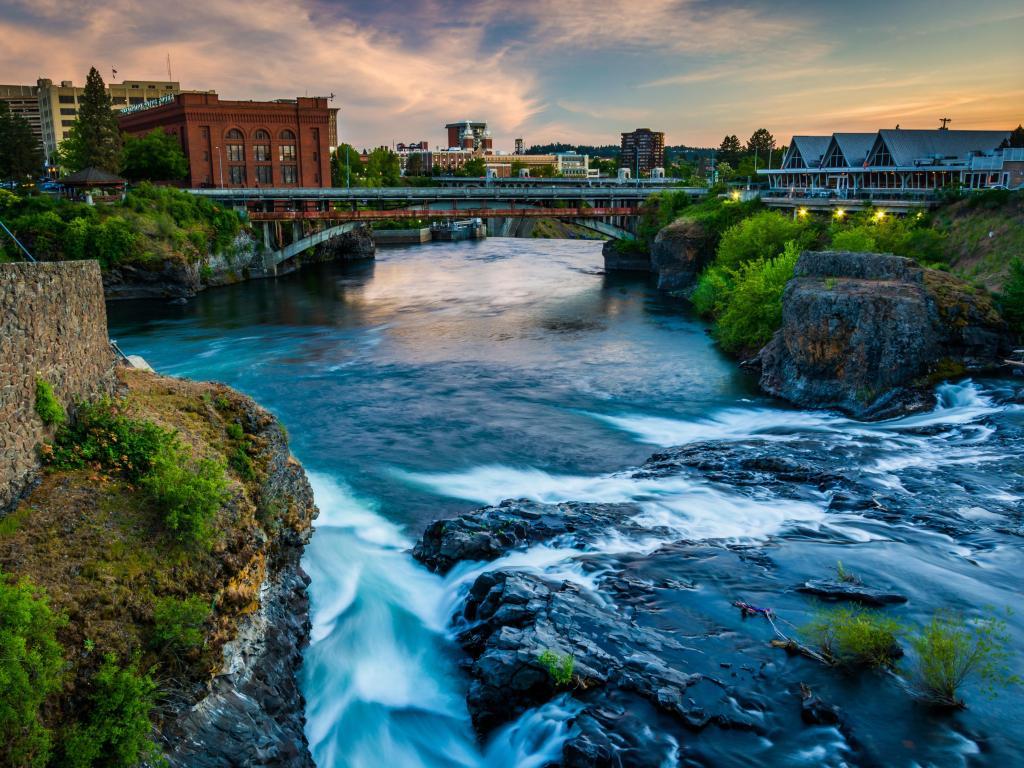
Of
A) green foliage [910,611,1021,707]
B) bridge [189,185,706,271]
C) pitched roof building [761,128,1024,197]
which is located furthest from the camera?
bridge [189,185,706,271]

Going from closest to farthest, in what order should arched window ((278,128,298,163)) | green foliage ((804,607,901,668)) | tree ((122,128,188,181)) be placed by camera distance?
green foliage ((804,607,901,668)), tree ((122,128,188,181)), arched window ((278,128,298,163))

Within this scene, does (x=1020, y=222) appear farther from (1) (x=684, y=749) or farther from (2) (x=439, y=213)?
(2) (x=439, y=213)

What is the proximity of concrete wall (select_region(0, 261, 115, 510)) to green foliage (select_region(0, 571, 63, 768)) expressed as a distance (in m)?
2.48

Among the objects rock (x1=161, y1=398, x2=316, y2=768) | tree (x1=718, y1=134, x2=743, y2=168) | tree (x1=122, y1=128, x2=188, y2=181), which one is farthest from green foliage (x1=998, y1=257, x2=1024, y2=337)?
tree (x1=718, y1=134, x2=743, y2=168)

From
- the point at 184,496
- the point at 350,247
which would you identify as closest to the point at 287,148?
the point at 350,247

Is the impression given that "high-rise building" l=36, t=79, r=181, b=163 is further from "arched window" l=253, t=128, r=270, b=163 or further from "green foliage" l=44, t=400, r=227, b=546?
"green foliage" l=44, t=400, r=227, b=546

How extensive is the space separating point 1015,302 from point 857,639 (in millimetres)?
24007

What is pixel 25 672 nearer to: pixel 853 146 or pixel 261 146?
pixel 853 146

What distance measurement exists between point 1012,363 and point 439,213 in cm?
4853

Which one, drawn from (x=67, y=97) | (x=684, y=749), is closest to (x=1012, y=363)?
(x=684, y=749)

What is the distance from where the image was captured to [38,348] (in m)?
11.9

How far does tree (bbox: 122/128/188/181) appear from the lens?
85250 millimetres

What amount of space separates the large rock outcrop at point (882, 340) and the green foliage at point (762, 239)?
1606 cm

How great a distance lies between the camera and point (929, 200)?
48.3 metres
